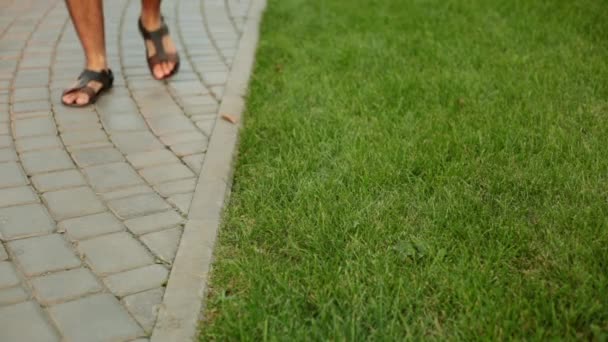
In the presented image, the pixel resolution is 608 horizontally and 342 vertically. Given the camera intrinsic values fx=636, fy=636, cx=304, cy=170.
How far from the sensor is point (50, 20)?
510 centimetres

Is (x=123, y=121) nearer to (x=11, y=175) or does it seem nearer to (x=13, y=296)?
(x=11, y=175)

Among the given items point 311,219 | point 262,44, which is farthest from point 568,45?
point 311,219

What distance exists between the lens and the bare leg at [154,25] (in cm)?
402

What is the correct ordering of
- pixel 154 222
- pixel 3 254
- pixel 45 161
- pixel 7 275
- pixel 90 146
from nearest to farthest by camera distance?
pixel 7 275 < pixel 3 254 < pixel 154 222 < pixel 45 161 < pixel 90 146

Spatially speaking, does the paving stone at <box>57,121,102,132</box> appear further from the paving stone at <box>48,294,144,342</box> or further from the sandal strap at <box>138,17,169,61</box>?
the paving stone at <box>48,294,144,342</box>

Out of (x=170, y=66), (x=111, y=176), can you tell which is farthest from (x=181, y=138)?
(x=170, y=66)

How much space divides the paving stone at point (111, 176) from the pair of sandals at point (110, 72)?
77 centimetres

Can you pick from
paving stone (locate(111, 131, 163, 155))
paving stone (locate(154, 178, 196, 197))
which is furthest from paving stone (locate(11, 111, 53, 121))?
paving stone (locate(154, 178, 196, 197))

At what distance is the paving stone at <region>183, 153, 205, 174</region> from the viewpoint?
2.99 meters

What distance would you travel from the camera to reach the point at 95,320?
205 cm

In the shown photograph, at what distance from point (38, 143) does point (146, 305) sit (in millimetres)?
1439

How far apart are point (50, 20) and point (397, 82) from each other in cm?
298

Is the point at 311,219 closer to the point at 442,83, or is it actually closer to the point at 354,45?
the point at 442,83

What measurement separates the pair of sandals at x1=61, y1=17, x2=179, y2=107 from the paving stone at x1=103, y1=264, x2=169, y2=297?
5.28ft
